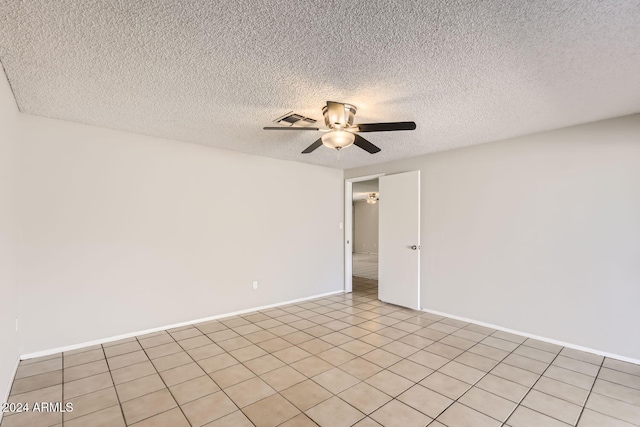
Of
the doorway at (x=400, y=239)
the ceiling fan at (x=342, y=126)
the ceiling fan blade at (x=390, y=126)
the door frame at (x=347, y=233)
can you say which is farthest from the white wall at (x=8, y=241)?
the door frame at (x=347, y=233)

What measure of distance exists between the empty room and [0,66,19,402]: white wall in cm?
4

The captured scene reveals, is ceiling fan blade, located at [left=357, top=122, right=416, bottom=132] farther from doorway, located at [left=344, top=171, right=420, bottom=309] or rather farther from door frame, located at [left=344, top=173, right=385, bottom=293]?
door frame, located at [left=344, top=173, right=385, bottom=293]

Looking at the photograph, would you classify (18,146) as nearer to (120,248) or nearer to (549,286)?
(120,248)

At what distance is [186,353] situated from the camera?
3.01 m

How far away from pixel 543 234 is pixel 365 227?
9.32m

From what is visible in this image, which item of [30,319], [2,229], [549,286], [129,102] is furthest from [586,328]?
[30,319]

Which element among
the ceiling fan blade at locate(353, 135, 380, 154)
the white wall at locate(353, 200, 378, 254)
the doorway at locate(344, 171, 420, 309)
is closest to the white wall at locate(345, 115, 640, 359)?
the doorway at locate(344, 171, 420, 309)

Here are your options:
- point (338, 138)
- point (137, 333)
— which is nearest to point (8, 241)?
point (137, 333)

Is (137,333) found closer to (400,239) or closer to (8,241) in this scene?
(8,241)

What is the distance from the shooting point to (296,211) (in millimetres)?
5008

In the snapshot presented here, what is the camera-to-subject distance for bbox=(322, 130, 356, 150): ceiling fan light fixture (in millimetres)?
2572

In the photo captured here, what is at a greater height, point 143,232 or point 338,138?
point 338,138

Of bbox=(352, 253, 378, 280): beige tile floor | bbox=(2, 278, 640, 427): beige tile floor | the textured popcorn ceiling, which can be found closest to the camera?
the textured popcorn ceiling

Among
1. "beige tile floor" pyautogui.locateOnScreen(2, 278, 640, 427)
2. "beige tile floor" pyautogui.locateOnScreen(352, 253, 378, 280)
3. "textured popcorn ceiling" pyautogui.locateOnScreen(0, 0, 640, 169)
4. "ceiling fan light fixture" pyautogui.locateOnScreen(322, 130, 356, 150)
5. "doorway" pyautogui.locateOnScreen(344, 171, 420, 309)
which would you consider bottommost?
"beige tile floor" pyautogui.locateOnScreen(2, 278, 640, 427)
